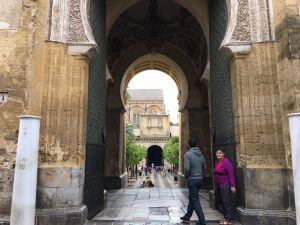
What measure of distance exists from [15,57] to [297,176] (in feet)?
15.4

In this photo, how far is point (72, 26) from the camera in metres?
5.37

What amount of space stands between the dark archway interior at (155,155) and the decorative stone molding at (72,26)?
4027cm

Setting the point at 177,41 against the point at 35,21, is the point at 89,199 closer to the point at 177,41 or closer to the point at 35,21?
the point at 35,21

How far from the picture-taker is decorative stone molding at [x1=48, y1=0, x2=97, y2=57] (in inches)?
207

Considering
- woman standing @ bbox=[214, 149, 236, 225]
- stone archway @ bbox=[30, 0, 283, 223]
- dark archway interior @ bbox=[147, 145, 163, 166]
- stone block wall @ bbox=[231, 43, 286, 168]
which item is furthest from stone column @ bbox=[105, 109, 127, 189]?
dark archway interior @ bbox=[147, 145, 163, 166]

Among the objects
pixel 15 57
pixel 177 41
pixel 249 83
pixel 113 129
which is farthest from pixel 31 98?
pixel 177 41

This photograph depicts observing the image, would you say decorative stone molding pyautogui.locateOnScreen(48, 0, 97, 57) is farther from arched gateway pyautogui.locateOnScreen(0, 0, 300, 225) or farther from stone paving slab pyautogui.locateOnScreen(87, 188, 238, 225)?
stone paving slab pyautogui.locateOnScreen(87, 188, 238, 225)

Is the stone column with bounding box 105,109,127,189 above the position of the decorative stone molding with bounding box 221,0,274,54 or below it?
below

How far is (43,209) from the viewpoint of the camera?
15.6ft

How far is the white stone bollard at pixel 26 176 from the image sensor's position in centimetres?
388

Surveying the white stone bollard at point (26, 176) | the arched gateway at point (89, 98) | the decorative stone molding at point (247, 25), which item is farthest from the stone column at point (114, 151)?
the white stone bollard at point (26, 176)

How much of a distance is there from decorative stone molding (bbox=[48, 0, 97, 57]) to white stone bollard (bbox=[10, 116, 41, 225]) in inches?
67.4

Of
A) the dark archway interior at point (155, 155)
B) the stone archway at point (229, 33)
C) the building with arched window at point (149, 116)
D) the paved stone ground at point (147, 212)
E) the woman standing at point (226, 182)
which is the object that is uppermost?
the building with arched window at point (149, 116)

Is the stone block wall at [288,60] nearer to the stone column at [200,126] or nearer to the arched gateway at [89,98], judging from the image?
the arched gateway at [89,98]
